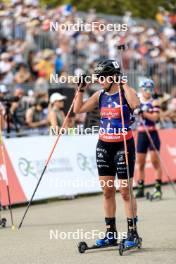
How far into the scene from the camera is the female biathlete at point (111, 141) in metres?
9.11

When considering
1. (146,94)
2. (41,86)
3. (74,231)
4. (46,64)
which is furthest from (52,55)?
(74,231)

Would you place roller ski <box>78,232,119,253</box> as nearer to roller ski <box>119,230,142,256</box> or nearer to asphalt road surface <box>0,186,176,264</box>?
asphalt road surface <box>0,186,176,264</box>

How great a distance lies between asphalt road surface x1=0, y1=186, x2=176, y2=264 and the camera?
8678 millimetres

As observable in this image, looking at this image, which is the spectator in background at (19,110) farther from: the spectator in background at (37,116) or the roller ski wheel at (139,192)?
the roller ski wheel at (139,192)

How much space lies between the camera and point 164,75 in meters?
24.2

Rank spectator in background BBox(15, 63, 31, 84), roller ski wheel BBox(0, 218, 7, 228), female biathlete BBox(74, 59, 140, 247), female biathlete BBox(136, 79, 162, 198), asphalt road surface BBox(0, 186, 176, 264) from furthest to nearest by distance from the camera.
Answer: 1. spectator in background BBox(15, 63, 31, 84)
2. female biathlete BBox(136, 79, 162, 198)
3. roller ski wheel BBox(0, 218, 7, 228)
4. female biathlete BBox(74, 59, 140, 247)
5. asphalt road surface BBox(0, 186, 176, 264)

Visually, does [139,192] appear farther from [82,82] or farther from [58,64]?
[82,82]

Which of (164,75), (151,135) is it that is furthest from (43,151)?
(164,75)

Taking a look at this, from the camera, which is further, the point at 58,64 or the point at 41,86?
the point at 58,64

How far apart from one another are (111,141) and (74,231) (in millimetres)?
2194

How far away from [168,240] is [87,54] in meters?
12.8

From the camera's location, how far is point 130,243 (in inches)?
353
